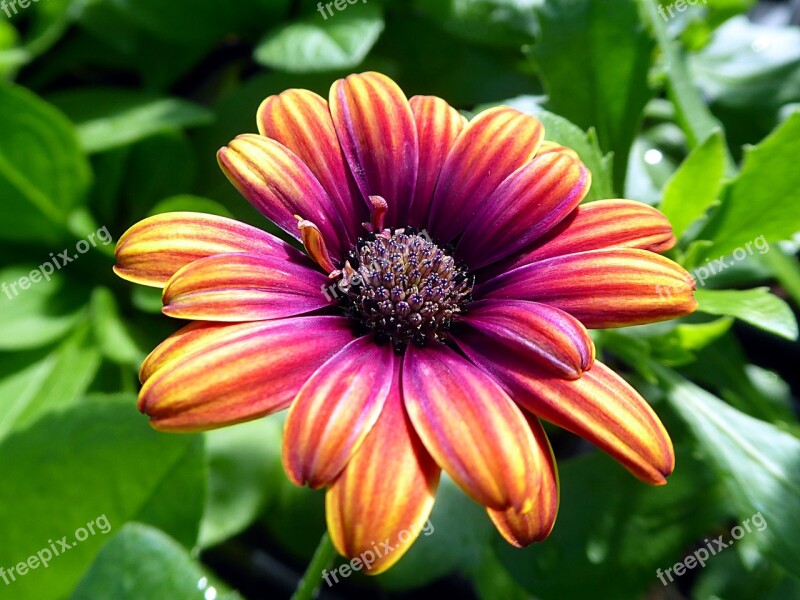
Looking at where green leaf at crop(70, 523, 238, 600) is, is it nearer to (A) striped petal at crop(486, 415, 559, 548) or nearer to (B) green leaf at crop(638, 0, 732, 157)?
(A) striped petal at crop(486, 415, 559, 548)

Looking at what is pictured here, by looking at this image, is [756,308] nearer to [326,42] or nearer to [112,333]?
[326,42]

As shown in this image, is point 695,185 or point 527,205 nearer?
point 527,205

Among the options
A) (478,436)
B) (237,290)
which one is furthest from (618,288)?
(237,290)

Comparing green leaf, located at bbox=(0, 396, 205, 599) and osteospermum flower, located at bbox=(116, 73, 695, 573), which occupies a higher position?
osteospermum flower, located at bbox=(116, 73, 695, 573)

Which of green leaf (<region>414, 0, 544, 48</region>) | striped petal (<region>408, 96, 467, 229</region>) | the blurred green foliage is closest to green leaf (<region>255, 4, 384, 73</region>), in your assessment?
the blurred green foliage

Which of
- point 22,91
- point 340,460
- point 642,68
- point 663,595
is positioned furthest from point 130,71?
point 663,595

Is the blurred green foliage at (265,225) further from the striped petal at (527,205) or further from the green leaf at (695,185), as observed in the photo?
the striped petal at (527,205)

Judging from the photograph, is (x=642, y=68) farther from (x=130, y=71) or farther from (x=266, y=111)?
(x=130, y=71)
